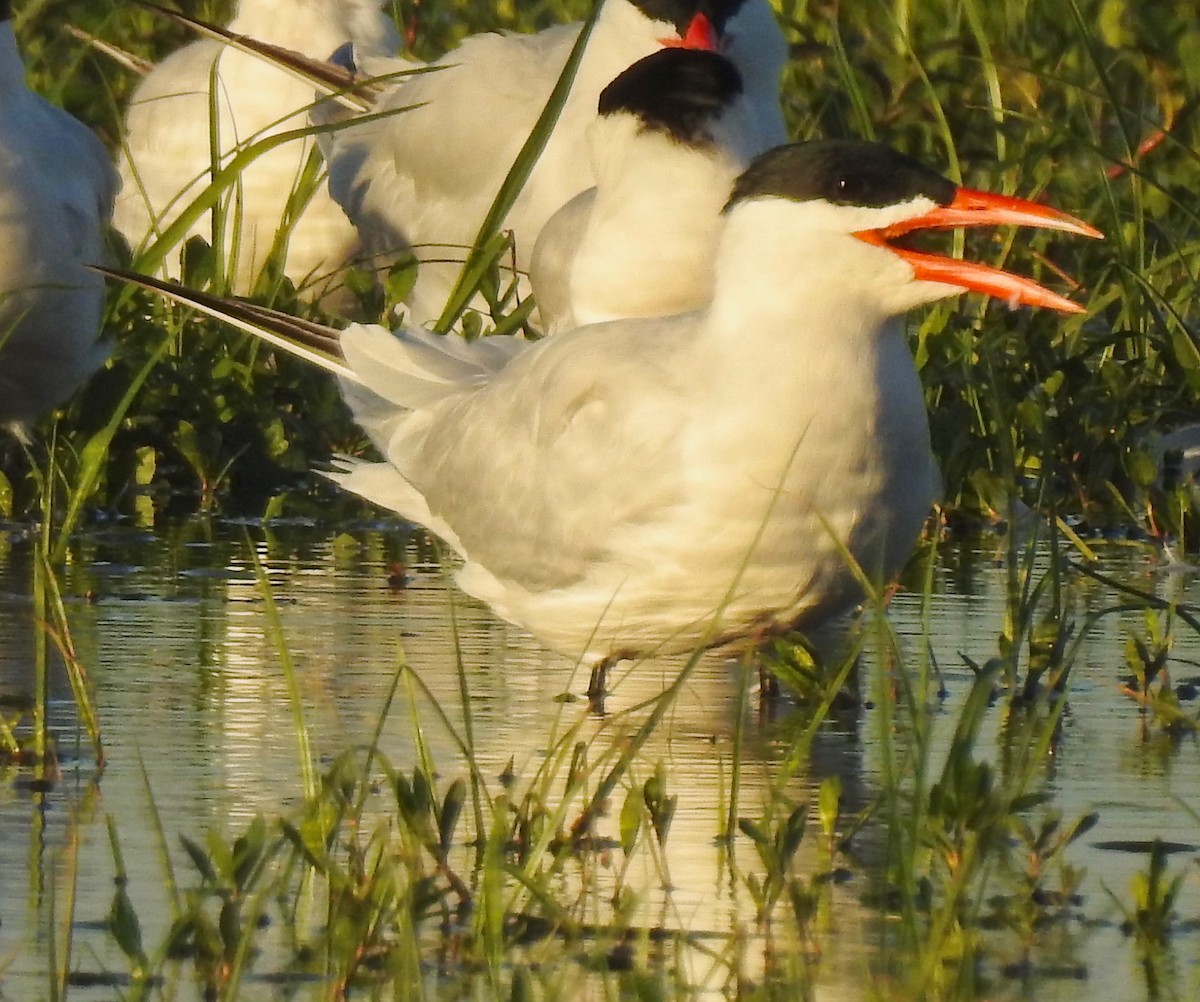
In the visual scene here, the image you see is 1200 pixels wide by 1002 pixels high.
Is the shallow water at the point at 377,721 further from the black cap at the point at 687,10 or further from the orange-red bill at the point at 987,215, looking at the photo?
the black cap at the point at 687,10

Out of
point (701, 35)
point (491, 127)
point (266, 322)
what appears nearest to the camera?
point (266, 322)

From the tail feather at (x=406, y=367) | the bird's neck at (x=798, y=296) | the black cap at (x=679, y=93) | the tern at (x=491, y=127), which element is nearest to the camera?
the bird's neck at (x=798, y=296)

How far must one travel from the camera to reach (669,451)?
185 inches

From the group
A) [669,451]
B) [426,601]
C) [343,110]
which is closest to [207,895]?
[669,451]

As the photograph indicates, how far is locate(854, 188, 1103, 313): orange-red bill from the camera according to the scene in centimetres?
454

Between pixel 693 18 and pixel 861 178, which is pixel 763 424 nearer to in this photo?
pixel 861 178

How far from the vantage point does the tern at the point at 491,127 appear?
775 cm

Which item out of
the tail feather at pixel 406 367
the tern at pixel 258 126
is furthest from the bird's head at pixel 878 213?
the tern at pixel 258 126

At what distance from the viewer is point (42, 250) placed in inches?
245

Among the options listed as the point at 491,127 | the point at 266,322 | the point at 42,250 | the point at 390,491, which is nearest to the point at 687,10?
the point at 491,127

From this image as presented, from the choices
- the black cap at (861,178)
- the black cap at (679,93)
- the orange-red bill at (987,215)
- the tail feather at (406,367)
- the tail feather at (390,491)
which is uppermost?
the black cap at (679,93)

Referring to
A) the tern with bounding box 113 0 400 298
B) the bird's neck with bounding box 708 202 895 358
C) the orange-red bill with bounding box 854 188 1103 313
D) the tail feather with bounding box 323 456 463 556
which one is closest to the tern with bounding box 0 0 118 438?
the tail feather with bounding box 323 456 463 556

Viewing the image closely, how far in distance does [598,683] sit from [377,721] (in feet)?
1.89

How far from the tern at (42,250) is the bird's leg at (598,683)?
152cm
